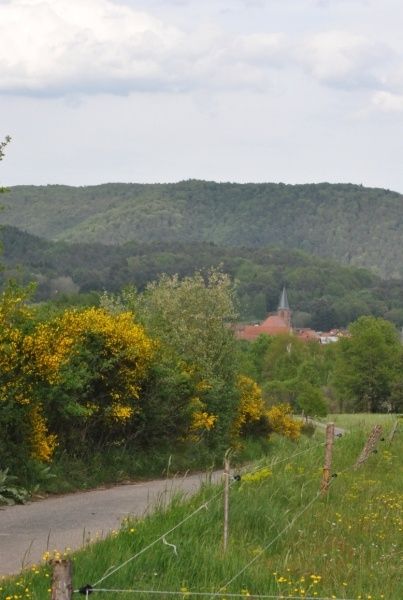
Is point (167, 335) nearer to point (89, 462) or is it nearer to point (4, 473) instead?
point (89, 462)

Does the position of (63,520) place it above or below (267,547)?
below

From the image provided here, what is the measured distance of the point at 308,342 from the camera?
15525cm

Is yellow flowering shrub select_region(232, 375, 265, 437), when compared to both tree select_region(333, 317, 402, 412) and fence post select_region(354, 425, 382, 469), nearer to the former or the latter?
fence post select_region(354, 425, 382, 469)

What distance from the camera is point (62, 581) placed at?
668 cm

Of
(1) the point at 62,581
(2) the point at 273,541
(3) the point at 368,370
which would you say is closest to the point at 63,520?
(2) the point at 273,541

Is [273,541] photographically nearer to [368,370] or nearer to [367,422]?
[367,422]

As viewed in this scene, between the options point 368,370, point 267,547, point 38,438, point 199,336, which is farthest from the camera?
point 368,370

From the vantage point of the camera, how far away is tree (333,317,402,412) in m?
105

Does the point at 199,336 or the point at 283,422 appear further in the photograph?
the point at 283,422

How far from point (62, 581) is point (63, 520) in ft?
29.0

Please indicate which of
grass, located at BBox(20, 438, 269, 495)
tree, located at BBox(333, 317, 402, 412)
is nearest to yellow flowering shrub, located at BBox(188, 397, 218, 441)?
grass, located at BBox(20, 438, 269, 495)

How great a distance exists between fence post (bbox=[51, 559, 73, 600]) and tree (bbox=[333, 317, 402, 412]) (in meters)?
97.3

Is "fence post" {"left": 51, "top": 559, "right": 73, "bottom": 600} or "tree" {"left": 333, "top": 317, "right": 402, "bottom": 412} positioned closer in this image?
"fence post" {"left": 51, "top": 559, "right": 73, "bottom": 600}

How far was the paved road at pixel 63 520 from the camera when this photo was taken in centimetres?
1226
